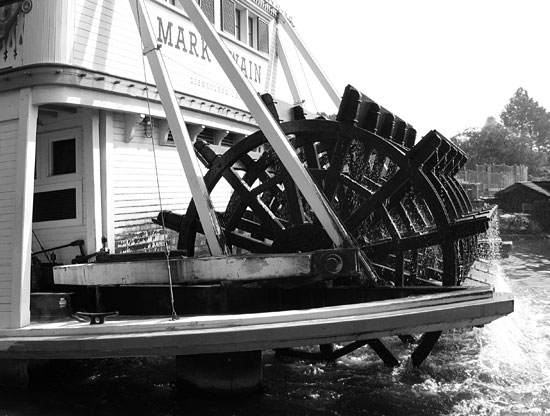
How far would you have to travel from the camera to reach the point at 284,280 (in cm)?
475

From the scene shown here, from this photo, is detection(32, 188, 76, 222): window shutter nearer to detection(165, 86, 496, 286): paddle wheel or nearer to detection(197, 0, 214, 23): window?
detection(165, 86, 496, 286): paddle wheel

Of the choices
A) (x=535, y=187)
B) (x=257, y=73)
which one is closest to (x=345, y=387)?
(x=257, y=73)

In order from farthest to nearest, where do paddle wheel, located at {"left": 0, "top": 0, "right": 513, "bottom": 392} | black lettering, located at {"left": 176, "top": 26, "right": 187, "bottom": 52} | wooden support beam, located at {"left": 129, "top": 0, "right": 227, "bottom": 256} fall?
black lettering, located at {"left": 176, "top": 26, "right": 187, "bottom": 52} → wooden support beam, located at {"left": 129, "top": 0, "right": 227, "bottom": 256} → paddle wheel, located at {"left": 0, "top": 0, "right": 513, "bottom": 392}

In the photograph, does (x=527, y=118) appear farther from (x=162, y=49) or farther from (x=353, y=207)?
(x=162, y=49)

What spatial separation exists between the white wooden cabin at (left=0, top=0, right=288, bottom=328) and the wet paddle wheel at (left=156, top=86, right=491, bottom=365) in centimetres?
71

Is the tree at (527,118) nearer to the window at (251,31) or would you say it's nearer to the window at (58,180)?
the window at (251,31)

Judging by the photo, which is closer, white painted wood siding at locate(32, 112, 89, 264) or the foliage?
white painted wood siding at locate(32, 112, 89, 264)

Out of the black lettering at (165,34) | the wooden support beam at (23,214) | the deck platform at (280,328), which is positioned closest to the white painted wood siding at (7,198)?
the wooden support beam at (23,214)

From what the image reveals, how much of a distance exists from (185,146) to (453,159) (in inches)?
187

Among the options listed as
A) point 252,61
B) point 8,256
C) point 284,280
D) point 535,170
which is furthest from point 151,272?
point 535,170

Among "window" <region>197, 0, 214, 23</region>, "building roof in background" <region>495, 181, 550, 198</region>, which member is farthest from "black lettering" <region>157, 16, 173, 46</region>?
"building roof in background" <region>495, 181, 550, 198</region>

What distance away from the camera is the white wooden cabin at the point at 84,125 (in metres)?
5.18

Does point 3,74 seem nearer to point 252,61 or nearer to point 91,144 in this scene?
point 91,144

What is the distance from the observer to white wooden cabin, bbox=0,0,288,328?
17.0 ft
